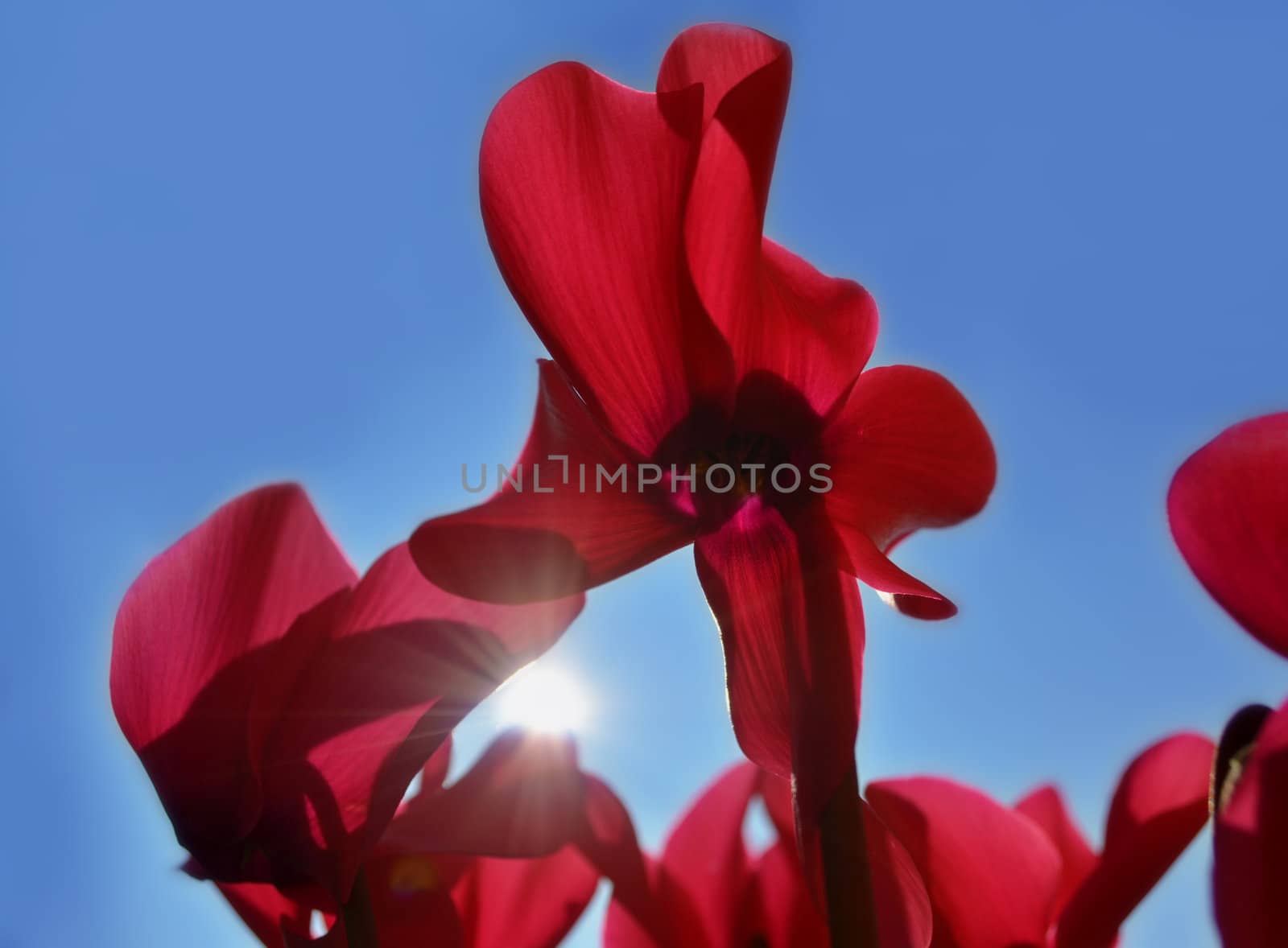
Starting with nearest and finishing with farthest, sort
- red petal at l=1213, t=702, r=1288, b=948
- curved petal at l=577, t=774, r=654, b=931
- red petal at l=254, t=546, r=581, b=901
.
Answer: red petal at l=1213, t=702, r=1288, b=948 < red petal at l=254, t=546, r=581, b=901 < curved petal at l=577, t=774, r=654, b=931

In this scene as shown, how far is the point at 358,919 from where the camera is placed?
→ 0.32 meters

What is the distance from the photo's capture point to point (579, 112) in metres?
0.28

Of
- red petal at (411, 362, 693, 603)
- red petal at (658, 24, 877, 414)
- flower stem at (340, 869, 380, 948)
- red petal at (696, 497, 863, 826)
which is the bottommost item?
flower stem at (340, 869, 380, 948)

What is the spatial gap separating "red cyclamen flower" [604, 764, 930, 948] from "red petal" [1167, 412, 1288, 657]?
192mm

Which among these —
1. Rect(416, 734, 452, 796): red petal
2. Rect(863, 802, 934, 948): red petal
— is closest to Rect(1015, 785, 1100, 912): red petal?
Rect(863, 802, 934, 948): red petal

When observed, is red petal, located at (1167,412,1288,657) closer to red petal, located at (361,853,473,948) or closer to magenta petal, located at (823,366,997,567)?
magenta petal, located at (823,366,997,567)

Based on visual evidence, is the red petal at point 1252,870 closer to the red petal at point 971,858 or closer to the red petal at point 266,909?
A: the red petal at point 971,858

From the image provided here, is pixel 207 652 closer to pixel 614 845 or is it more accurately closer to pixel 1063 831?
pixel 614 845

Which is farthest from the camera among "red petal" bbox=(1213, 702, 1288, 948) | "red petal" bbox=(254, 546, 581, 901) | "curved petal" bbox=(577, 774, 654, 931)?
"curved petal" bbox=(577, 774, 654, 931)

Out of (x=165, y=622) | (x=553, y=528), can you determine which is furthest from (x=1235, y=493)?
(x=165, y=622)

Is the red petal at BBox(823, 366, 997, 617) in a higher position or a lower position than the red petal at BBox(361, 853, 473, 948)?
higher

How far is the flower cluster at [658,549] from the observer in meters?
0.26

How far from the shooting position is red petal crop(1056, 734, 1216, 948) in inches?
12.2

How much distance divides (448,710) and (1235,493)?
0.21m
